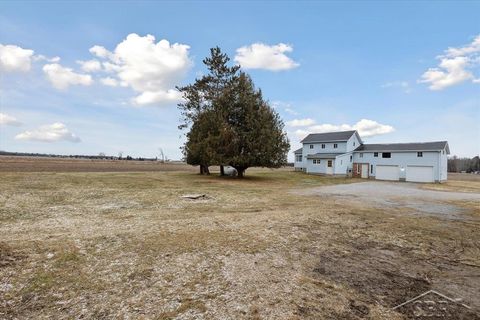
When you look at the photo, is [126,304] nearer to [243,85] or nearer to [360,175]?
[243,85]

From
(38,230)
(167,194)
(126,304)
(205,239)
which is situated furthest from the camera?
(167,194)

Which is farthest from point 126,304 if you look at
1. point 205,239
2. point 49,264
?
point 205,239

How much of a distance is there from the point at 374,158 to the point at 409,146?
4398 mm

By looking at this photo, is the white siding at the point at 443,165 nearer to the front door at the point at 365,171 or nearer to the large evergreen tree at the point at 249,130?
the front door at the point at 365,171

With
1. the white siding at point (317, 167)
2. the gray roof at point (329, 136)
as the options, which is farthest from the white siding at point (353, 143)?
the white siding at point (317, 167)

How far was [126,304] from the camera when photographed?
415cm

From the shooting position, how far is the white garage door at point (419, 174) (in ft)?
111

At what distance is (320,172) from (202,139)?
1986 centimetres

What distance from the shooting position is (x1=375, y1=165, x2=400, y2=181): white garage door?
36.1 m

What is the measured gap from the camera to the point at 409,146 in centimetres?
3628

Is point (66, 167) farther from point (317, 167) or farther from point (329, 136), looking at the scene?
point (329, 136)

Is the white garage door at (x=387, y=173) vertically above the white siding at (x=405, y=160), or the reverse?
the white siding at (x=405, y=160)

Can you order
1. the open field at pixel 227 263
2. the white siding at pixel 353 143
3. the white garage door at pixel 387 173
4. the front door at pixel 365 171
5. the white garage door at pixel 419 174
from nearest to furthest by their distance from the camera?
the open field at pixel 227 263, the white garage door at pixel 419 174, the white garage door at pixel 387 173, the front door at pixel 365 171, the white siding at pixel 353 143

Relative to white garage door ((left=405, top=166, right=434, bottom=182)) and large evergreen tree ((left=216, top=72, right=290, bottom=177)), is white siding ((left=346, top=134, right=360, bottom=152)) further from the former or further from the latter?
large evergreen tree ((left=216, top=72, right=290, bottom=177))
